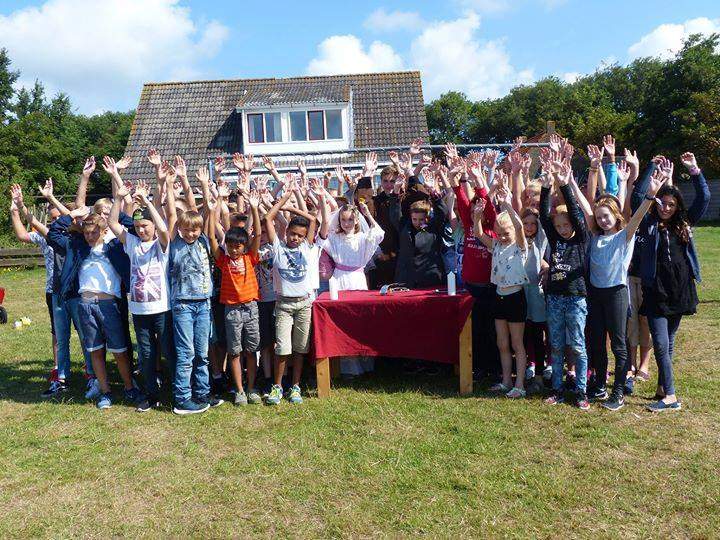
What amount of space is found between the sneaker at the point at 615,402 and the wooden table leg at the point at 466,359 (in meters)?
1.19

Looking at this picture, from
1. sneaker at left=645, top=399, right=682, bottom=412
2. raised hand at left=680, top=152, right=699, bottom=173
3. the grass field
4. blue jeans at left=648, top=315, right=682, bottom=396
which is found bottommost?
the grass field

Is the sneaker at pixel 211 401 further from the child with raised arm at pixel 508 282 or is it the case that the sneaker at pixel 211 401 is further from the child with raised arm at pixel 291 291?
the child with raised arm at pixel 508 282

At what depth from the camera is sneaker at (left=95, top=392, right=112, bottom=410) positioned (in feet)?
17.7

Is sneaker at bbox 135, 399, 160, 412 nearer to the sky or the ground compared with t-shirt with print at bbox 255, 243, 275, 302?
nearer to the ground

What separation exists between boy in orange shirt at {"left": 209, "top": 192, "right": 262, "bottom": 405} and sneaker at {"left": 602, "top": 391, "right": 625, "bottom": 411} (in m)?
3.14

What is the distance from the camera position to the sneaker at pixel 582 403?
4840 mm

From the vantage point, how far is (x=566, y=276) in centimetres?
488

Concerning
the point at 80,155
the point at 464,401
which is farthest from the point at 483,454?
the point at 80,155

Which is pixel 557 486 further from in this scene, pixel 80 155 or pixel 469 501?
pixel 80 155

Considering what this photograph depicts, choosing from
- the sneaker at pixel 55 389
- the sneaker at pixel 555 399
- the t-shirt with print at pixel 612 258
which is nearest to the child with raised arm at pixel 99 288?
the sneaker at pixel 55 389

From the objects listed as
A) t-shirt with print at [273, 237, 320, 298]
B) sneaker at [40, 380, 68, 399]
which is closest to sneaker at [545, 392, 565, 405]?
t-shirt with print at [273, 237, 320, 298]

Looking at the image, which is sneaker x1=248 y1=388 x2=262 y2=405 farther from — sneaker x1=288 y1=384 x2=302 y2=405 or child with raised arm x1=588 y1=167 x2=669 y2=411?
child with raised arm x1=588 y1=167 x2=669 y2=411

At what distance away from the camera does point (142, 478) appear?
397 centimetres

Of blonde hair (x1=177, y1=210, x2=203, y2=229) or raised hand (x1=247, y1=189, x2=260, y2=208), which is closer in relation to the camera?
blonde hair (x1=177, y1=210, x2=203, y2=229)
